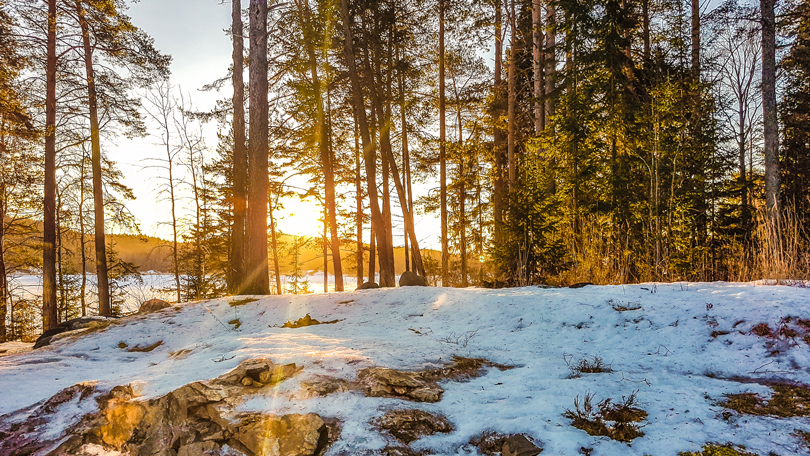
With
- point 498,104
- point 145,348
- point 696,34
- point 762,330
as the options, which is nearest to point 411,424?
point 762,330

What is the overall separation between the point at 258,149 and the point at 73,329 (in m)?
5.43

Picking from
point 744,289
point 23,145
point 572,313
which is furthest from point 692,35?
point 23,145

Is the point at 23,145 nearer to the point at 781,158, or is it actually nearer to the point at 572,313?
the point at 572,313

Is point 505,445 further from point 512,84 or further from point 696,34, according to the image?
point 696,34

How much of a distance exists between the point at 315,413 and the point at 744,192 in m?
17.9

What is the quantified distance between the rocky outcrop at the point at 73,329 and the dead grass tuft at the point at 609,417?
8.21m

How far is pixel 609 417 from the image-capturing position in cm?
273

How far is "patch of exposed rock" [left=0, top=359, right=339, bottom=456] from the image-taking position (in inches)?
105

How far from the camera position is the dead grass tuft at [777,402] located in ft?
8.66

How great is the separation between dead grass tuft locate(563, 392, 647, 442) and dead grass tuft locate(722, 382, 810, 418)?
700 mm

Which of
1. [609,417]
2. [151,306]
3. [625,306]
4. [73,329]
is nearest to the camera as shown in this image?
[609,417]

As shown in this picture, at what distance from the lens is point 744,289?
4574mm

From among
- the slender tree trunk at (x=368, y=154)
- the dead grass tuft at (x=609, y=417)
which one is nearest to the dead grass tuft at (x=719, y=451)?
the dead grass tuft at (x=609, y=417)

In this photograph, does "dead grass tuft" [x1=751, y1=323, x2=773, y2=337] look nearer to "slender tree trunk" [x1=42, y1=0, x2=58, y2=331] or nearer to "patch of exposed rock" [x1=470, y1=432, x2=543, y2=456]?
"patch of exposed rock" [x1=470, y1=432, x2=543, y2=456]
